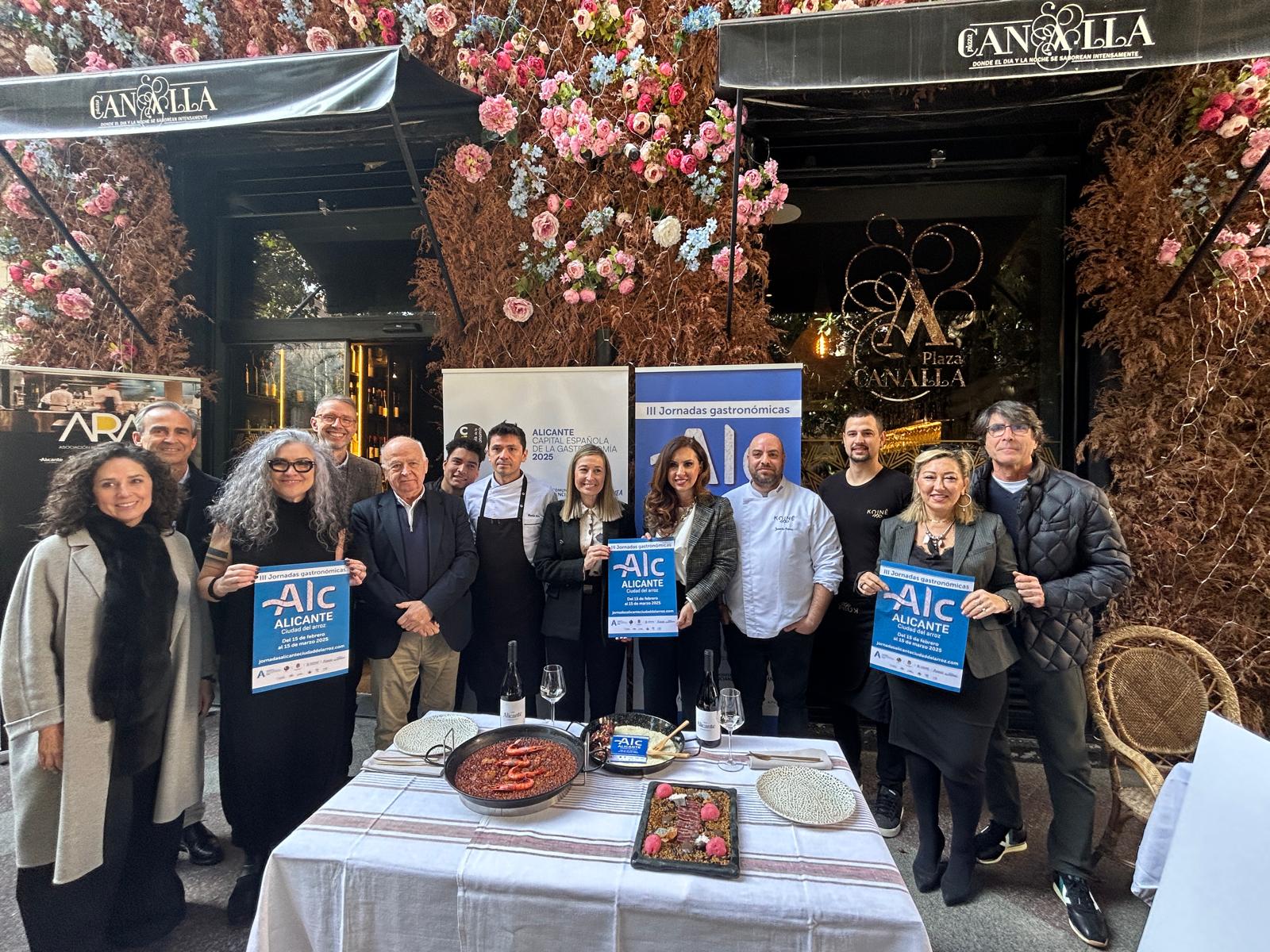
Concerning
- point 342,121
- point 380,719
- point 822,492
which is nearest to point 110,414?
point 342,121

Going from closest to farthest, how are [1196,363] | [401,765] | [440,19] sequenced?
[401,765] < [1196,363] < [440,19]

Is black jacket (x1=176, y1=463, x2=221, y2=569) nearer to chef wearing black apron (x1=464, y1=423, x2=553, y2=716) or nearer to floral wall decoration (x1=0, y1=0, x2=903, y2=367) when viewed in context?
chef wearing black apron (x1=464, y1=423, x2=553, y2=716)

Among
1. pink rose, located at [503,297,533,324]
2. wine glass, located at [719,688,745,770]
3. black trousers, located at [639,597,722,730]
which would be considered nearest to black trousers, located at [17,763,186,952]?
black trousers, located at [639,597,722,730]

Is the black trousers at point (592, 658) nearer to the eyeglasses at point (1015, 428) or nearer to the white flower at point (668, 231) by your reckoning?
the eyeglasses at point (1015, 428)

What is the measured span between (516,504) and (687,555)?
3.40 ft

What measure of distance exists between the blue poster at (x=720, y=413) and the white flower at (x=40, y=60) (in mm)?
5098

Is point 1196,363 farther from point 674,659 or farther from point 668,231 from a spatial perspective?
point 674,659

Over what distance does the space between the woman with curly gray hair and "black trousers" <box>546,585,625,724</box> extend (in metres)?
1.17

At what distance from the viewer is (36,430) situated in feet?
11.8

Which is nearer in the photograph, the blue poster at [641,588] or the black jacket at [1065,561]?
the black jacket at [1065,561]

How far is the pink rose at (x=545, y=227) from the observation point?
154 inches

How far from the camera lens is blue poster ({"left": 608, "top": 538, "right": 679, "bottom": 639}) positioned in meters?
2.70

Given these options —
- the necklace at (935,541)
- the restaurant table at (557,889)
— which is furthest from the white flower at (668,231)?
the restaurant table at (557,889)

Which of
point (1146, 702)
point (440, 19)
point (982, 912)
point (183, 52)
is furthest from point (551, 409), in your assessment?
point (183, 52)
